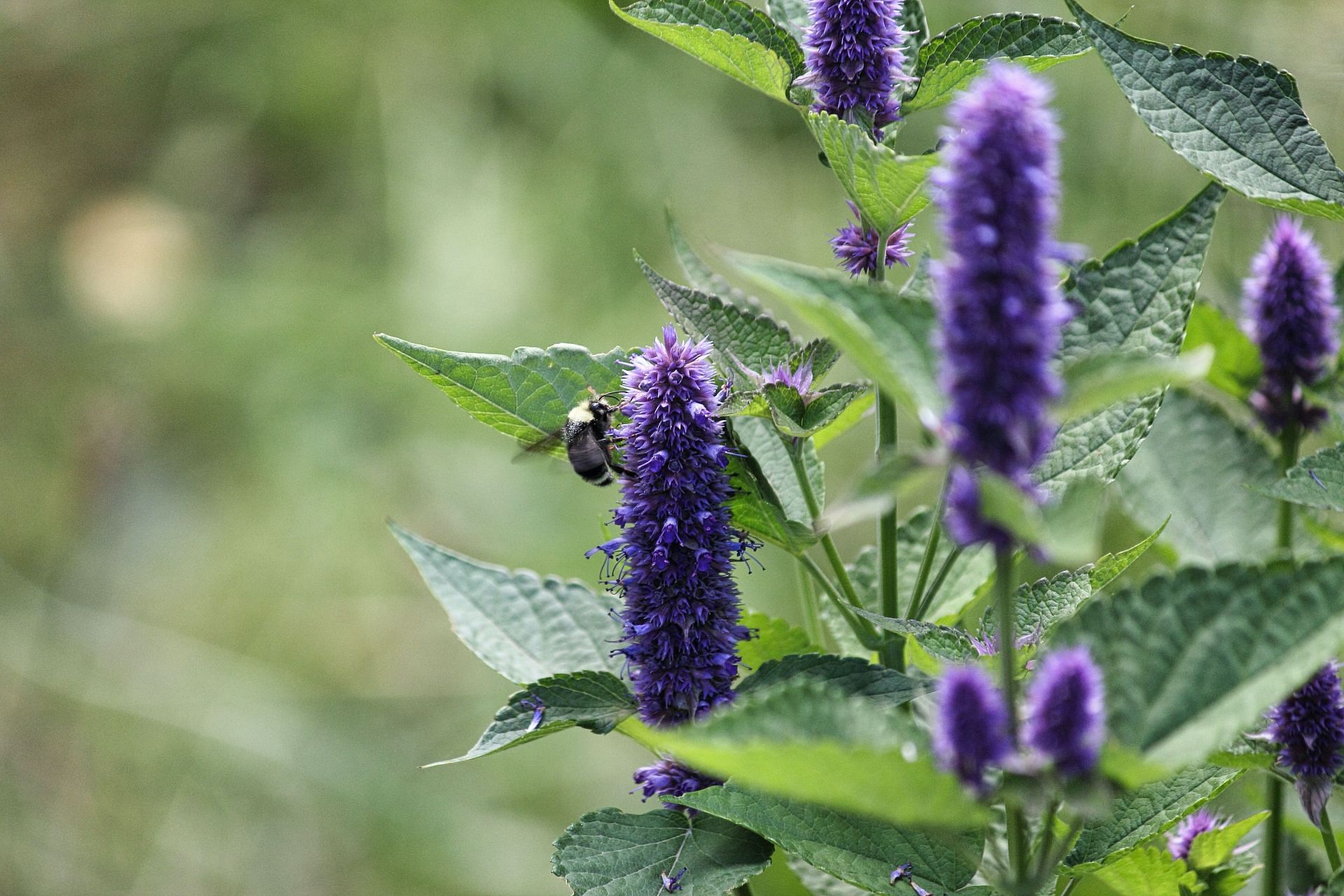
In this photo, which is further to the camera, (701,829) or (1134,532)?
(1134,532)

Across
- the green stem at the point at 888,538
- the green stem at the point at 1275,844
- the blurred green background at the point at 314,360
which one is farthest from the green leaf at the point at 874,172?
the blurred green background at the point at 314,360

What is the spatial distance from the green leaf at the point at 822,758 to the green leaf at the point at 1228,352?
0.74 metres

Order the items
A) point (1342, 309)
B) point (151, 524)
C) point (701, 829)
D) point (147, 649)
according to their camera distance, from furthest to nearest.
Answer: point (151, 524)
point (147, 649)
point (1342, 309)
point (701, 829)

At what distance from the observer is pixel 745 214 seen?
12.8 ft

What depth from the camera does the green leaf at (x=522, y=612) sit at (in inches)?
44.6

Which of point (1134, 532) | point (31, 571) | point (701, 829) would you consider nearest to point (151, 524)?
point (31, 571)


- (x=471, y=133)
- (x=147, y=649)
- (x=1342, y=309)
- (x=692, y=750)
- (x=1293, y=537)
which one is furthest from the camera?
(x=471, y=133)

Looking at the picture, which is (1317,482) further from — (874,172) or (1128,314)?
(874,172)

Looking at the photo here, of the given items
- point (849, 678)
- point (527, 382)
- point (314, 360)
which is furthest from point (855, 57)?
point (314, 360)

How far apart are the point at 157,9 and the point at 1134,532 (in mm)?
3812

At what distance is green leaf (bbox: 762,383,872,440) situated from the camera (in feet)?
3.00

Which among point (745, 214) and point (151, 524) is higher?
point (745, 214)

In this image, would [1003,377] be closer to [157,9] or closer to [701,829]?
[701,829]

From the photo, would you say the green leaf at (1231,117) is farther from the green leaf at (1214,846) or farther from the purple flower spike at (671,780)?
the purple flower spike at (671,780)
